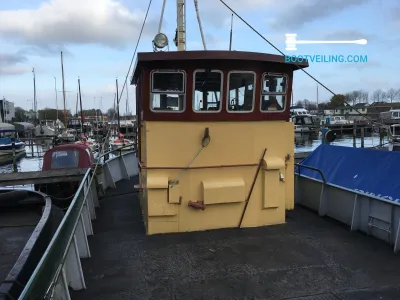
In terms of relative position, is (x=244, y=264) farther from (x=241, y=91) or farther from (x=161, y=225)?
(x=241, y=91)

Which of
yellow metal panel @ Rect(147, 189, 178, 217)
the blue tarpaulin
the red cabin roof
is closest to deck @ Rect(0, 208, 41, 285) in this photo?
the red cabin roof

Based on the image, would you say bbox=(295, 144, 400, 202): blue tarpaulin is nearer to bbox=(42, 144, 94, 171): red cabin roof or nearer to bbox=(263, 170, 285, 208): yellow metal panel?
bbox=(263, 170, 285, 208): yellow metal panel

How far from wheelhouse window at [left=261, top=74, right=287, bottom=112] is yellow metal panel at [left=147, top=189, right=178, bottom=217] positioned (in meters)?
2.45

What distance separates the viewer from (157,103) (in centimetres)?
611

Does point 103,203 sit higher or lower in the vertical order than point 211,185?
lower

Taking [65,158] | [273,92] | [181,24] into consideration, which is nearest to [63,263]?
[273,92]

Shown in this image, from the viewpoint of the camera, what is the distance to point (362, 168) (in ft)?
27.6

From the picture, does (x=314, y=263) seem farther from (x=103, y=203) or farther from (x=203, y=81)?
(x=103, y=203)

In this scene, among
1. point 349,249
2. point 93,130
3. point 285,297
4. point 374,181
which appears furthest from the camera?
point 93,130

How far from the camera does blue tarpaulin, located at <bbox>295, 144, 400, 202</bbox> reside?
24.4 ft

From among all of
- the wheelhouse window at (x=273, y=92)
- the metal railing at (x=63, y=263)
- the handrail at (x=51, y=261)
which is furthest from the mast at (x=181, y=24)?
the handrail at (x=51, y=261)

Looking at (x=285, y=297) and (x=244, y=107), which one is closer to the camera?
(x=285, y=297)

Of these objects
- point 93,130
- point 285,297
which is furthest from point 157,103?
point 93,130

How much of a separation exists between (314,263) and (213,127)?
278 cm
